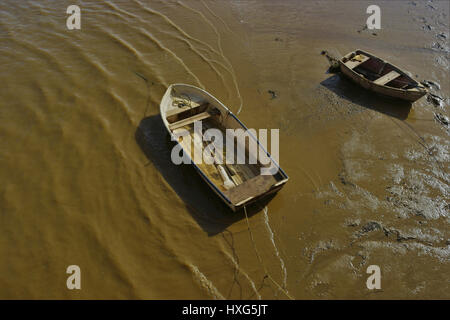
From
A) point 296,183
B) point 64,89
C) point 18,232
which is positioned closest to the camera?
point 18,232

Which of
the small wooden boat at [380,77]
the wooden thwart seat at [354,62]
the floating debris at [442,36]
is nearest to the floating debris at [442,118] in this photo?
the small wooden boat at [380,77]

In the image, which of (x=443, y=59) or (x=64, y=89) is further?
(x=443, y=59)

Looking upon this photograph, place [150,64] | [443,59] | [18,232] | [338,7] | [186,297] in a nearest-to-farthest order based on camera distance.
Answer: [186,297]
[18,232]
[150,64]
[443,59]
[338,7]

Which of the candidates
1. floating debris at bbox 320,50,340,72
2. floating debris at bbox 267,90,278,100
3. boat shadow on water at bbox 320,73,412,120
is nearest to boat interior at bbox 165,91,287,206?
floating debris at bbox 267,90,278,100

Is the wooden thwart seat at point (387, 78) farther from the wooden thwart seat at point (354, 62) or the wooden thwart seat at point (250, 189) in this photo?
the wooden thwart seat at point (250, 189)

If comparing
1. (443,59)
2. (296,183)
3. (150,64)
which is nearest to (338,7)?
(443,59)

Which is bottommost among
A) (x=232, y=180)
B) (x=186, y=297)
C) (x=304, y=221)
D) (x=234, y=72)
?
(x=186, y=297)

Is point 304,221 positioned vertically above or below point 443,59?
below

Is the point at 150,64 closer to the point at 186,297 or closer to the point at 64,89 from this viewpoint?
the point at 64,89
